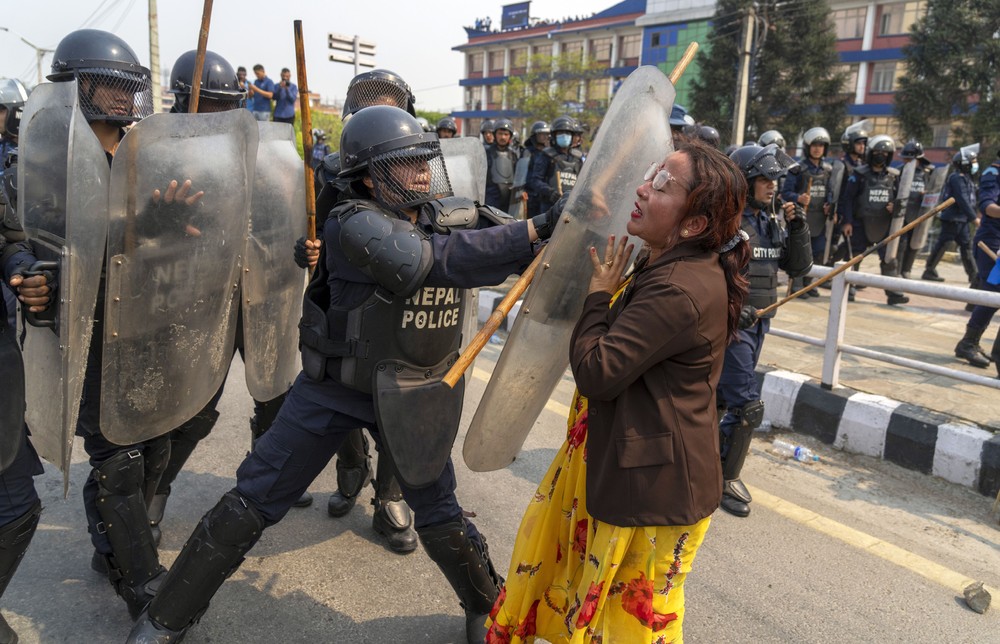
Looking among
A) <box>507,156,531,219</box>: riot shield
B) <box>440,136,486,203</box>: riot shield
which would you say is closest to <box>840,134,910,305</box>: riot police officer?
<box>507,156,531,219</box>: riot shield

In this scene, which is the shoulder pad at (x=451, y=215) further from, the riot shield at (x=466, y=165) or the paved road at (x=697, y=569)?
the paved road at (x=697, y=569)

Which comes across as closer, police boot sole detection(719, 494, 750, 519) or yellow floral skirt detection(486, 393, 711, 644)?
yellow floral skirt detection(486, 393, 711, 644)

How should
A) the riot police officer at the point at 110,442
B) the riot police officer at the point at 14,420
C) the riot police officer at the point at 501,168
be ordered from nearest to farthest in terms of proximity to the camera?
1. the riot police officer at the point at 14,420
2. the riot police officer at the point at 110,442
3. the riot police officer at the point at 501,168

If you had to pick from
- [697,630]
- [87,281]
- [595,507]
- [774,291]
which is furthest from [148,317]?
[774,291]

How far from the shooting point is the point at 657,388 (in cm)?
174

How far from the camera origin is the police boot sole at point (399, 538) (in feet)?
10.1

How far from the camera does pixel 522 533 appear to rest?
83.6 inches

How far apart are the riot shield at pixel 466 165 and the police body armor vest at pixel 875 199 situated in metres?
6.60

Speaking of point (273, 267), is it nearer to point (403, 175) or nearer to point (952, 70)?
point (403, 175)

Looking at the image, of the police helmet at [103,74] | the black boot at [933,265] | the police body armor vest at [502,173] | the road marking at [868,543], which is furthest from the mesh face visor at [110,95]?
the black boot at [933,265]

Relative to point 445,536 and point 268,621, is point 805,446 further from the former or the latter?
point 268,621

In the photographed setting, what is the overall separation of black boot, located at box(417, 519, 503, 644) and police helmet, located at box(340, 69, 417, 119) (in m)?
2.01

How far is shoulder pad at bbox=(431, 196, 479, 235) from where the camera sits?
219 centimetres

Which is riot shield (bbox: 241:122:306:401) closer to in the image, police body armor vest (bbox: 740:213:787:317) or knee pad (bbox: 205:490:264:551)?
knee pad (bbox: 205:490:264:551)
